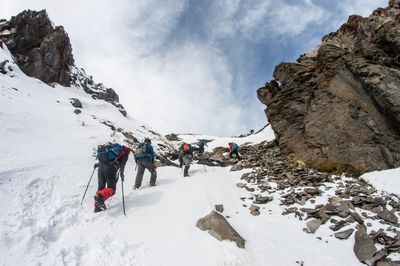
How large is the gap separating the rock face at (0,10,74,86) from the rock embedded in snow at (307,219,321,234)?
1867 inches

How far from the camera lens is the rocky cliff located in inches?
1933

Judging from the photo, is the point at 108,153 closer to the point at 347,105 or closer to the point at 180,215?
the point at 180,215

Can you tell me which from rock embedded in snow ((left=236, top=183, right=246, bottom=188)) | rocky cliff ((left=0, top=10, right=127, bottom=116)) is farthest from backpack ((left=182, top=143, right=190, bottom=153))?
rocky cliff ((left=0, top=10, right=127, bottom=116))

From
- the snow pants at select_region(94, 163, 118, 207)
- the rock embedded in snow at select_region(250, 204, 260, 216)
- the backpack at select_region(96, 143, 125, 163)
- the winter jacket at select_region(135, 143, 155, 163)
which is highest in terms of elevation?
the winter jacket at select_region(135, 143, 155, 163)

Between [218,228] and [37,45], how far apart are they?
53.7 metres

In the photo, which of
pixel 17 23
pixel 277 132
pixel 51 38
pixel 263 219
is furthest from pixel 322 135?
pixel 17 23

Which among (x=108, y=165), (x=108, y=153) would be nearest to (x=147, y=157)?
(x=108, y=153)

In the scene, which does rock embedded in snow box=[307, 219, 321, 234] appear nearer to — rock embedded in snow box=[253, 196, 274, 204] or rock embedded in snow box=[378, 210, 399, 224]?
rock embedded in snow box=[378, 210, 399, 224]

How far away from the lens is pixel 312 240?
9.98 meters

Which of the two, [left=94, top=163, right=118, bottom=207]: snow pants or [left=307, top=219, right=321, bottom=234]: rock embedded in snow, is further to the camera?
[left=94, top=163, right=118, bottom=207]: snow pants

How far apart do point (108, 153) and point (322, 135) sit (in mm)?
13164

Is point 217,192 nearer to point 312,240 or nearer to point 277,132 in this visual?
point 312,240

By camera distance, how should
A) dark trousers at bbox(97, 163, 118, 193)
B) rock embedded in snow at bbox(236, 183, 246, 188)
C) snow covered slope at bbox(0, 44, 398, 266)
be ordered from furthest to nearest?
rock embedded in snow at bbox(236, 183, 246, 188) < dark trousers at bbox(97, 163, 118, 193) < snow covered slope at bbox(0, 44, 398, 266)

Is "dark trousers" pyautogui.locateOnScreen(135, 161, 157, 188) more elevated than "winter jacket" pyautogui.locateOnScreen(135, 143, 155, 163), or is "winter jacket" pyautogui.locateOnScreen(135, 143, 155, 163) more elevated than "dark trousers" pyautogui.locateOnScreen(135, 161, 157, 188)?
"winter jacket" pyautogui.locateOnScreen(135, 143, 155, 163)
